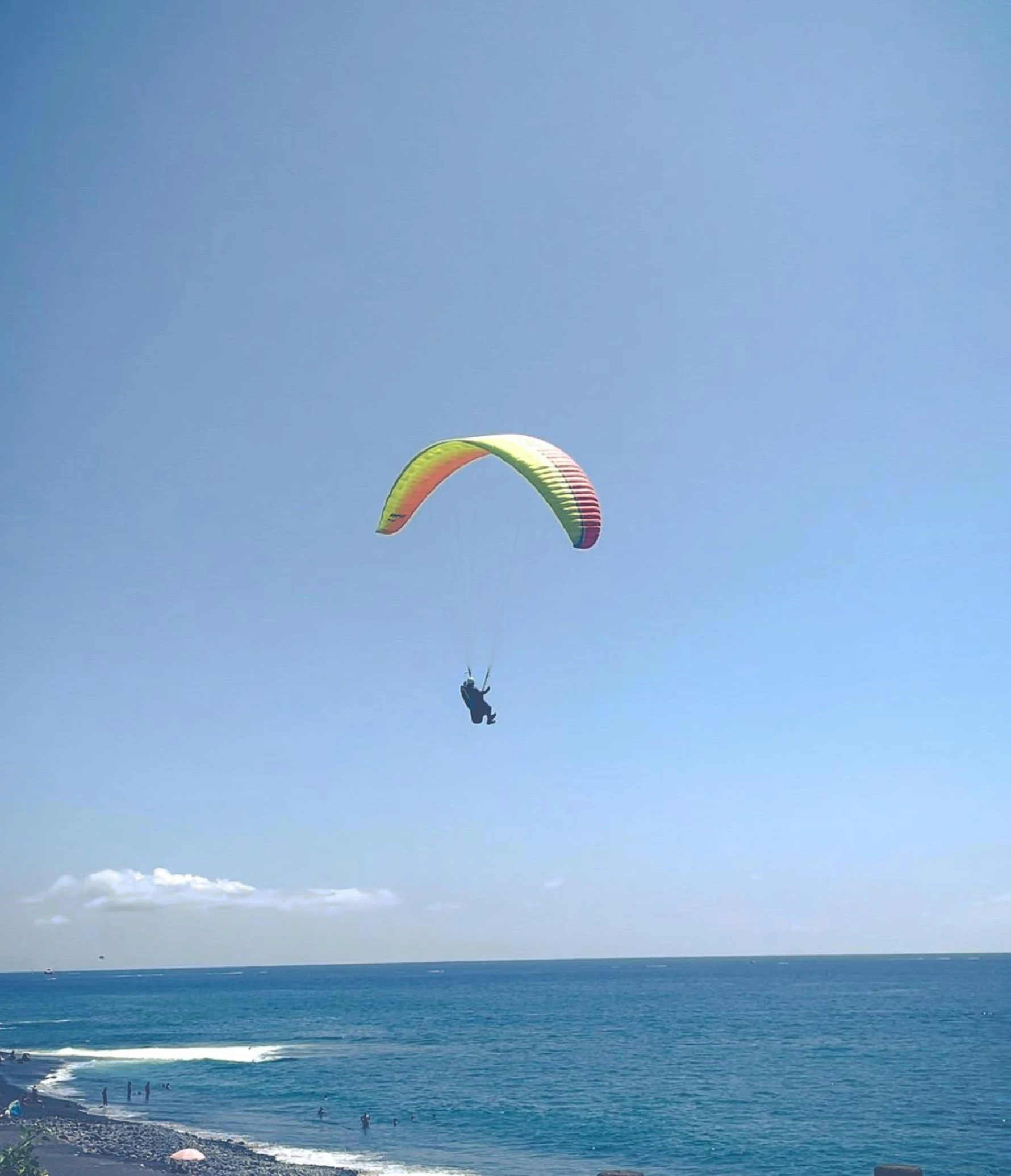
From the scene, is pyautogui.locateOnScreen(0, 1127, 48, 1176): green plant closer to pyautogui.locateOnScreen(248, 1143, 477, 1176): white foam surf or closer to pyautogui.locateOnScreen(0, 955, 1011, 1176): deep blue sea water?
pyautogui.locateOnScreen(248, 1143, 477, 1176): white foam surf

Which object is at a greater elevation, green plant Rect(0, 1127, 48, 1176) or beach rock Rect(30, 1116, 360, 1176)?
green plant Rect(0, 1127, 48, 1176)

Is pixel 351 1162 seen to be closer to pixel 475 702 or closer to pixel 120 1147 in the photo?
pixel 120 1147

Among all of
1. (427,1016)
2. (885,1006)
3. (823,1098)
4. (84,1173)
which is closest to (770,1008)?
(885,1006)

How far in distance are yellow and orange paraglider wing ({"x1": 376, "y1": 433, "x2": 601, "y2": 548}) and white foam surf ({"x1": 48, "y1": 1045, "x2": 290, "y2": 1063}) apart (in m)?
47.1

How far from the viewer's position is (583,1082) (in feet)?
161

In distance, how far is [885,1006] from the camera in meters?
97.4

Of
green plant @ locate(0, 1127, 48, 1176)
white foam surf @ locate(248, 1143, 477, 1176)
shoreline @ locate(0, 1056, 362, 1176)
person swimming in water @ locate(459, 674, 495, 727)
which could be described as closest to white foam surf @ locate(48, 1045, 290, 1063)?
shoreline @ locate(0, 1056, 362, 1176)

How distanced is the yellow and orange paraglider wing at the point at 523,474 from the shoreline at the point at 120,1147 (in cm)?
2063

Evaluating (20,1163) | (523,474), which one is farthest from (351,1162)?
(523,474)

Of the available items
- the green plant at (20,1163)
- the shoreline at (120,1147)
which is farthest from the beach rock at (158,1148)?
the green plant at (20,1163)

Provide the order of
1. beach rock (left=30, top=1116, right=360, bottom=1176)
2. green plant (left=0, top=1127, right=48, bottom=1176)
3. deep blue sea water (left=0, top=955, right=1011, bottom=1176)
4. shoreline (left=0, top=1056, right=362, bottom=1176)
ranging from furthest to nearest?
1. deep blue sea water (left=0, top=955, right=1011, bottom=1176)
2. shoreline (left=0, top=1056, right=362, bottom=1176)
3. beach rock (left=30, top=1116, right=360, bottom=1176)
4. green plant (left=0, top=1127, right=48, bottom=1176)

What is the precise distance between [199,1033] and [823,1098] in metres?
53.9

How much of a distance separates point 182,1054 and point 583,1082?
29.0m

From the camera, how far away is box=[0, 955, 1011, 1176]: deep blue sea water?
33656 millimetres
